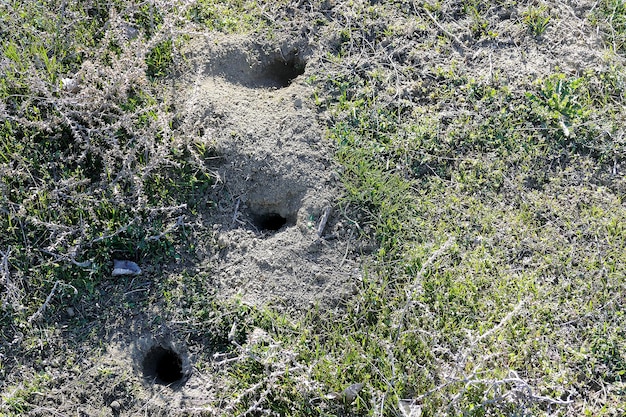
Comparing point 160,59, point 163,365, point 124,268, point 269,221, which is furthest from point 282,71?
point 163,365

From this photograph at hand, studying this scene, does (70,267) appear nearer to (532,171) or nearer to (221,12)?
(221,12)

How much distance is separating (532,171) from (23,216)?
7.95ft

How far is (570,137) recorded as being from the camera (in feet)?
10.6

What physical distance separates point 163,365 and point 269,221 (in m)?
0.84

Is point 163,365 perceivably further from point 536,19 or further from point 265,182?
point 536,19

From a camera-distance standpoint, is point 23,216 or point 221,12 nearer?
point 23,216

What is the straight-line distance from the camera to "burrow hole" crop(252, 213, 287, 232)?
3.14 meters

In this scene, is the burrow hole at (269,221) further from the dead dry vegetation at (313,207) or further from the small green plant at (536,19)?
the small green plant at (536,19)

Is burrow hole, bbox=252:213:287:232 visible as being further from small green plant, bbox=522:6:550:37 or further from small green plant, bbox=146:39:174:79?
small green plant, bbox=522:6:550:37

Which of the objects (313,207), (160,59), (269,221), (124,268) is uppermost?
(160,59)

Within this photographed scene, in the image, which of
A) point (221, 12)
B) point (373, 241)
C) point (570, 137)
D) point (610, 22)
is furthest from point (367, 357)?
point (610, 22)

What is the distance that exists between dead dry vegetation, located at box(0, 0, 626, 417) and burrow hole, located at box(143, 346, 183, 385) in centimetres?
1

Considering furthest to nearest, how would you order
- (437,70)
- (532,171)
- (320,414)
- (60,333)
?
(437,70), (532,171), (60,333), (320,414)

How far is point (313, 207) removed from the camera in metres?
3.06
